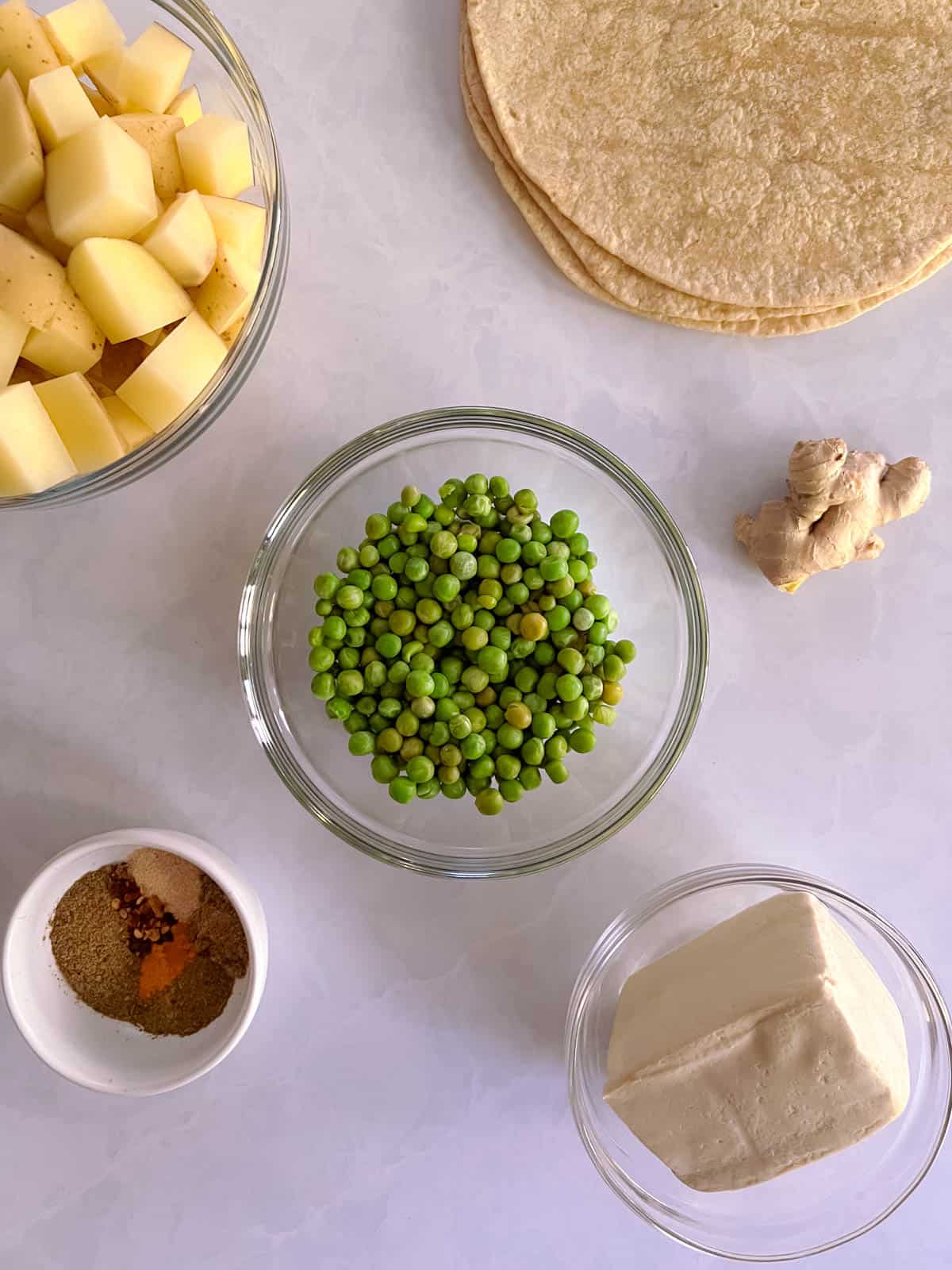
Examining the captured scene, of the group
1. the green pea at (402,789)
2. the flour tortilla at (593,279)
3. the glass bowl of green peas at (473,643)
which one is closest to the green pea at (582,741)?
→ the glass bowl of green peas at (473,643)

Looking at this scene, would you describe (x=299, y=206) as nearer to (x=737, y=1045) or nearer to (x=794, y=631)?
(x=794, y=631)

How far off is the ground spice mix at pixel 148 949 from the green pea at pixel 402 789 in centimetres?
31

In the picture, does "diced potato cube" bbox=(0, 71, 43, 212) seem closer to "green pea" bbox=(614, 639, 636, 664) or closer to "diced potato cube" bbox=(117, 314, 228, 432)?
"diced potato cube" bbox=(117, 314, 228, 432)

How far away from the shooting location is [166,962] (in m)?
1.31

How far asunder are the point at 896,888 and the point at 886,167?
39.3 inches

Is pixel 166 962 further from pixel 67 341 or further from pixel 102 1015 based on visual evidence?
pixel 67 341

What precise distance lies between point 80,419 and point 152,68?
411mm

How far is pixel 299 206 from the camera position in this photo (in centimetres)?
135

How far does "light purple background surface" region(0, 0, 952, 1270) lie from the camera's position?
4.43ft

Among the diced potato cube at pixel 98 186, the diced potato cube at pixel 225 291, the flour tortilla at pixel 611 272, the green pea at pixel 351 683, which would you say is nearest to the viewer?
the diced potato cube at pixel 98 186

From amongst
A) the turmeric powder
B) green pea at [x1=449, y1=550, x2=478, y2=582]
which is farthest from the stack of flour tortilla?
the turmeric powder

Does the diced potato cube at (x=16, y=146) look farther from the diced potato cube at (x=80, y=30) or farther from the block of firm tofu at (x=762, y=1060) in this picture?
the block of firm tofu at (x=762, y=1060)

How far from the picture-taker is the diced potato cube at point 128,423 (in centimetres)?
109

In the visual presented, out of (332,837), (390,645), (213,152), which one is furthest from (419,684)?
(213,152)
